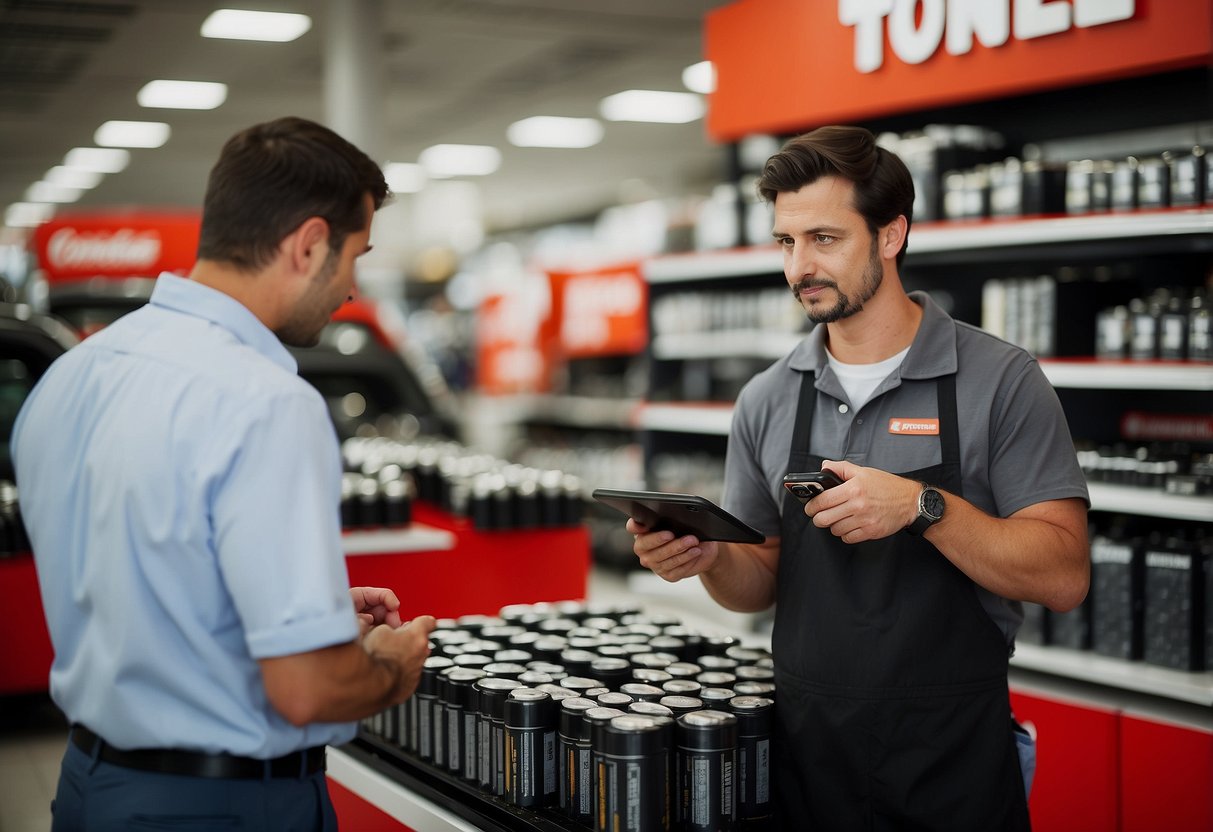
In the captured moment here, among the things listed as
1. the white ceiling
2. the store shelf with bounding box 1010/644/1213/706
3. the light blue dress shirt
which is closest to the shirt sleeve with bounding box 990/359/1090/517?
the light blue dress shirt

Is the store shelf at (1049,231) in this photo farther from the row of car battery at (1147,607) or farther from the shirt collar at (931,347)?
the shirt collar at (931,347)

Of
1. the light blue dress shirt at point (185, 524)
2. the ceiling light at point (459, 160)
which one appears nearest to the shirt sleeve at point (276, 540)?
the light blue dress shirt at point (185, 524)

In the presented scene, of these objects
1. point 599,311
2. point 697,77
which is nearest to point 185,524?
point 599,311

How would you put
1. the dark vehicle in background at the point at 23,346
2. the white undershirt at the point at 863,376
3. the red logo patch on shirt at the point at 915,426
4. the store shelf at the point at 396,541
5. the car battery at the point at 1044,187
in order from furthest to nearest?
1. the dark vehicle in background at the point at 23,346
2. the store shelf at the point at 396,541
3. the car battery at the point at 1044,187
4. the white undershirt at the point at 863,376
5. the red logo patch on shirt at the point at 915,426

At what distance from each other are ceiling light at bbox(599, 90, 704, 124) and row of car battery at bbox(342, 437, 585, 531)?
18.9ft

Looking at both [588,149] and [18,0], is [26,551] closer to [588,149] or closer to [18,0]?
[18,0]

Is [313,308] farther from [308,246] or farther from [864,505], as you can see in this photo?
[864,505]

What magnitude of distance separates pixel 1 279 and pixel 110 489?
4.79 metres

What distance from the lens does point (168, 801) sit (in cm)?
151

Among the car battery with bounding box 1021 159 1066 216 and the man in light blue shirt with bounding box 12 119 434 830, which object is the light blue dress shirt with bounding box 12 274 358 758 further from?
the car battery with bounding box 1021 159 1066 216

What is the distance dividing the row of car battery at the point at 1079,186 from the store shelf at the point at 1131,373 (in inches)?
18.7

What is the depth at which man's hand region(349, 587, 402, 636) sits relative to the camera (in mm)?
1891

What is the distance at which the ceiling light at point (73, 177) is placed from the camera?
13.9m

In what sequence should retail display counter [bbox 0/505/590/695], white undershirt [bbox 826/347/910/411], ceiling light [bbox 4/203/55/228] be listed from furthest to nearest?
ceiling light [bbox 4/203/55/228]
retail display counter [bbox 0/505/590/695]
white undershirt [bbox 826/347/910/411]
